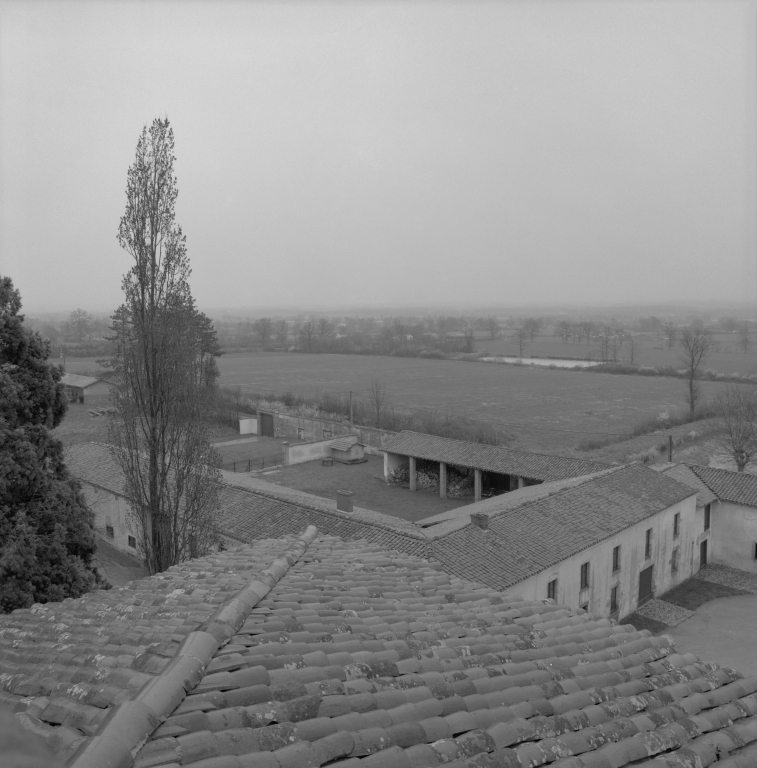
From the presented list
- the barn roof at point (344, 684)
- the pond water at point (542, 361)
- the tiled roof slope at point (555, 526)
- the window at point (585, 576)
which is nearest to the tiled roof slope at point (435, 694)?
the barn roof at point (344, 684)

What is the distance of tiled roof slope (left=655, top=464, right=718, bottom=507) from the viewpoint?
67.3ft

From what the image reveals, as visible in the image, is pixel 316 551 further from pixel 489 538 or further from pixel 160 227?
pixel 160 227

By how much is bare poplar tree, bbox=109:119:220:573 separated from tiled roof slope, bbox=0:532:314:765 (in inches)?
217

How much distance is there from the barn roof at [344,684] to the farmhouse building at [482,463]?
56.3 ft

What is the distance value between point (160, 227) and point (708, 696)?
478 inches

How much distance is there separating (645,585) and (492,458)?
28.7 ft

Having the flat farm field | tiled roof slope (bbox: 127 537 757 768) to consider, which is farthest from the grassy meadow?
tiled roof slope (bbox: 127 537 757 768)

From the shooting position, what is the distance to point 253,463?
34969 millimetres

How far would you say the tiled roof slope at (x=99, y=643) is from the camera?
11.7ft

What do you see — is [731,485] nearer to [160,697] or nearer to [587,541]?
[587,541]

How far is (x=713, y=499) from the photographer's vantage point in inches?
814

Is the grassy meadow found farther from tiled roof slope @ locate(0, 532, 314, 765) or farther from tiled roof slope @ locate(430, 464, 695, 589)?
tiled roof slope @ locate(0, 532, 314, 765)

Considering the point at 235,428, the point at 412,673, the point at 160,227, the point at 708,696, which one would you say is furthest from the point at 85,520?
the point at 235,428

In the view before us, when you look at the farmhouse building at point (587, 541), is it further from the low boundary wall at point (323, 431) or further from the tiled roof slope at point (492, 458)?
the low boundary wall at point (323, 431)
